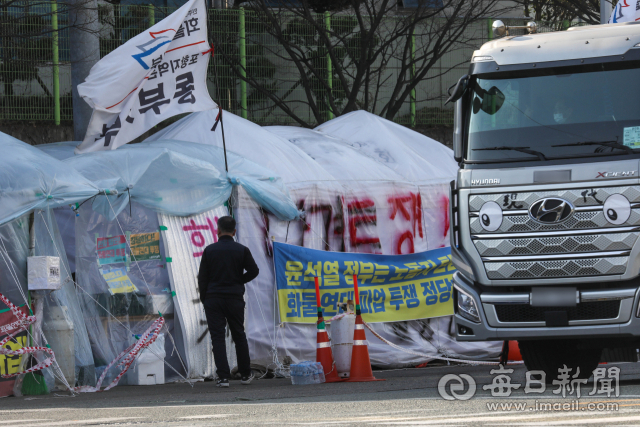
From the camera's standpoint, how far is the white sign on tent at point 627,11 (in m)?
15.2

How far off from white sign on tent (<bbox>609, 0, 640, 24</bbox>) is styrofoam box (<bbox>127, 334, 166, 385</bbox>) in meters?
8.29

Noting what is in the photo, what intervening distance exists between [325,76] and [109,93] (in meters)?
8.88

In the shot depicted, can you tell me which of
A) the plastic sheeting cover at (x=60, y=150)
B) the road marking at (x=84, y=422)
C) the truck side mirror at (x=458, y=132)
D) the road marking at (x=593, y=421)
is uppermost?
the truck side mirror at (x=458, y=132)

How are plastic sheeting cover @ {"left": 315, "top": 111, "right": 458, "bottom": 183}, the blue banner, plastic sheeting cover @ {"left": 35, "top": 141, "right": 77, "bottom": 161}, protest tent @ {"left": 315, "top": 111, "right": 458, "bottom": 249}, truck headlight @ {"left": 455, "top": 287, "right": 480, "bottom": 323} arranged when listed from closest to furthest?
truck headlight @ {"left": 455, "top": 287, "right": 480, "bottom": 323}
the blue banner
plastic sheeting cover @ {"left": 35, "top": 141, "right": 77, "bottom": 161}
protest tent @ {"left": 315, "top": 111, "right": 458, "bottom": 249}
plastic sheeting cover @ {"left": 315, "top": 111, "right": 458, "bottom": 183}

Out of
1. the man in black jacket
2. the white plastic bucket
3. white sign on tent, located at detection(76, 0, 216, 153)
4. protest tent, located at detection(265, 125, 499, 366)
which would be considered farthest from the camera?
protest tent, located at detection(265, 125, 499, 366)

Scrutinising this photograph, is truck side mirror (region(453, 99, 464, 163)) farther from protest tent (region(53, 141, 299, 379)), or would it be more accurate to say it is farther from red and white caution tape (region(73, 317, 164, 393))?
red and white caution tape (region(73, 317, 164, 393))

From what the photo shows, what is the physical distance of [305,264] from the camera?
14.3 m

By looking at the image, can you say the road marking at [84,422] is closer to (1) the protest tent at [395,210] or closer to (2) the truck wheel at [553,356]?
(2) the truck wheel at [553,356]

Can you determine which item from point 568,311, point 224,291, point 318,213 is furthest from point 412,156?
point 568,311

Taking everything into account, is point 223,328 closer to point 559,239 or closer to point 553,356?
point 553,356

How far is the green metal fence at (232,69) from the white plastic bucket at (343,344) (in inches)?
285

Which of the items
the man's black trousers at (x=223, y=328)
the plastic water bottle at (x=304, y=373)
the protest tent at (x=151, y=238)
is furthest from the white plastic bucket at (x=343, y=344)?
the protest tent at (x=151, y=238)

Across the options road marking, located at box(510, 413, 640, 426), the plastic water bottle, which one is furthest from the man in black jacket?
road marking, located at box(510, 413, 640, 426)

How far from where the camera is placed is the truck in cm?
907
